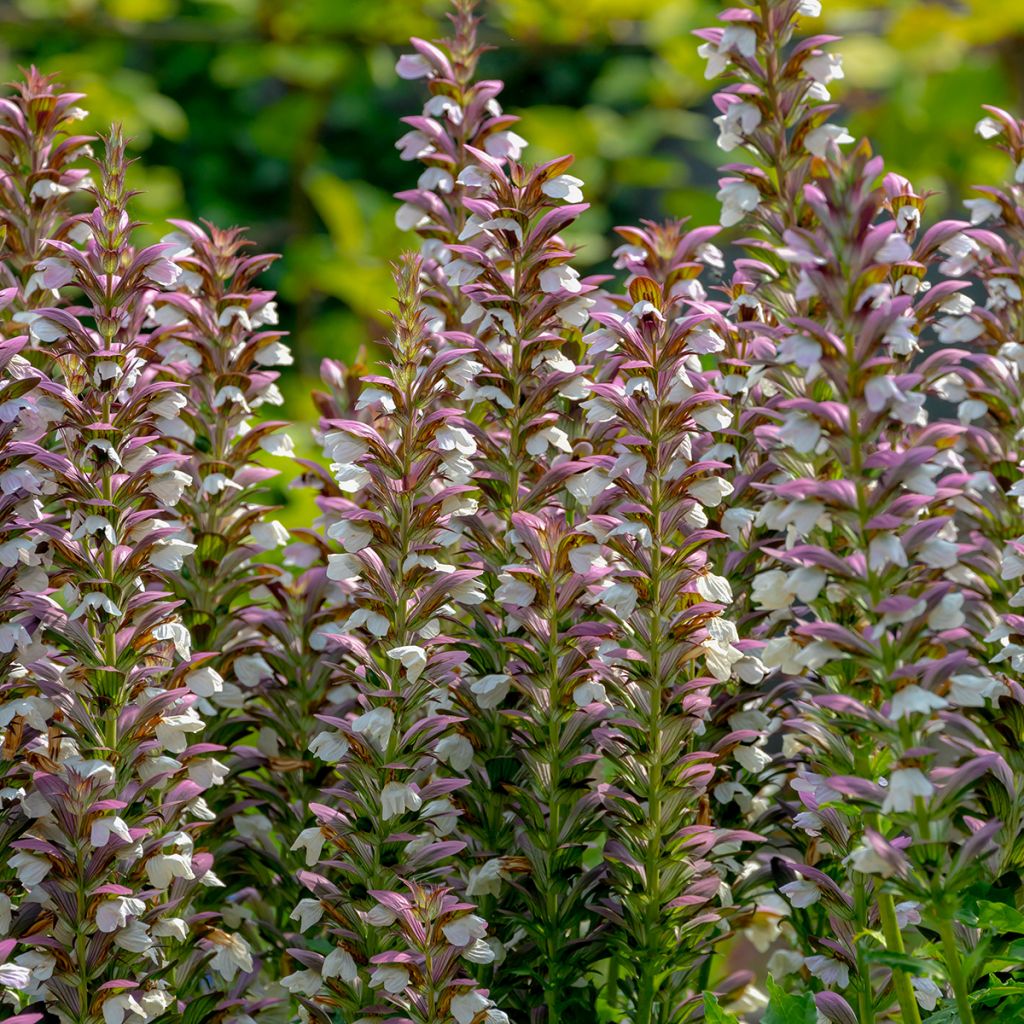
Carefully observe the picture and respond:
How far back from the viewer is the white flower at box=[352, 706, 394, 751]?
5.16 ft

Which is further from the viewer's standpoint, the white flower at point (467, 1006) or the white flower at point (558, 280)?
the white flower at point (558, 280)

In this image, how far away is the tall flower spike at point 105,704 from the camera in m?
1.58

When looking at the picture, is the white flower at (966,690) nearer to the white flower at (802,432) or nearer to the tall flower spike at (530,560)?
the white flower at (802,432)

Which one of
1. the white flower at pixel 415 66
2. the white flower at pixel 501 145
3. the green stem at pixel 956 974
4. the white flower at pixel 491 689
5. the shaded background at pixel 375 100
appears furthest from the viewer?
the shaded background at pixel 375 100

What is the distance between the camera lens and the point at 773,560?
→ 181 centimetres

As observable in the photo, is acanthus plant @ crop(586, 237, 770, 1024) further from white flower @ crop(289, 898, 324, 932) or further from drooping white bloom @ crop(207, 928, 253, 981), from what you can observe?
drooping white bloom @ crop(207, 928, 253, 981)

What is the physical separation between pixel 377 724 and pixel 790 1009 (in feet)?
1.86

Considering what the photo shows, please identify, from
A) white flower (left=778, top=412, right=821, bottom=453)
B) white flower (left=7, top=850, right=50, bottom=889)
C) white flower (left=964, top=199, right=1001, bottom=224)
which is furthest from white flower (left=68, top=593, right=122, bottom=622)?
white flower (left=964, top=199, right=1001, bottom=224)

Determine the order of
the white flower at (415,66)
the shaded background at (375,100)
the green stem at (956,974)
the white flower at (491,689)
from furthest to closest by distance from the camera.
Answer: the shaded background at (375,100) < the white flower at (415,66) < the white flower at (491,689) < the green stem at (956,974)

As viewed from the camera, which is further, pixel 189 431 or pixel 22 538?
pixel 189 431

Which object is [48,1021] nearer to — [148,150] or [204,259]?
[204,259]

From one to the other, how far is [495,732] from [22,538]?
63 centimetres

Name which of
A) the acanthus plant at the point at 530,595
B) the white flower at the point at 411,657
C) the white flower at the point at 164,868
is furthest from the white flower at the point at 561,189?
the white flower at the point at 164,868

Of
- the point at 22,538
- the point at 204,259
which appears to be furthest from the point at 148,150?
the point at 22,538
